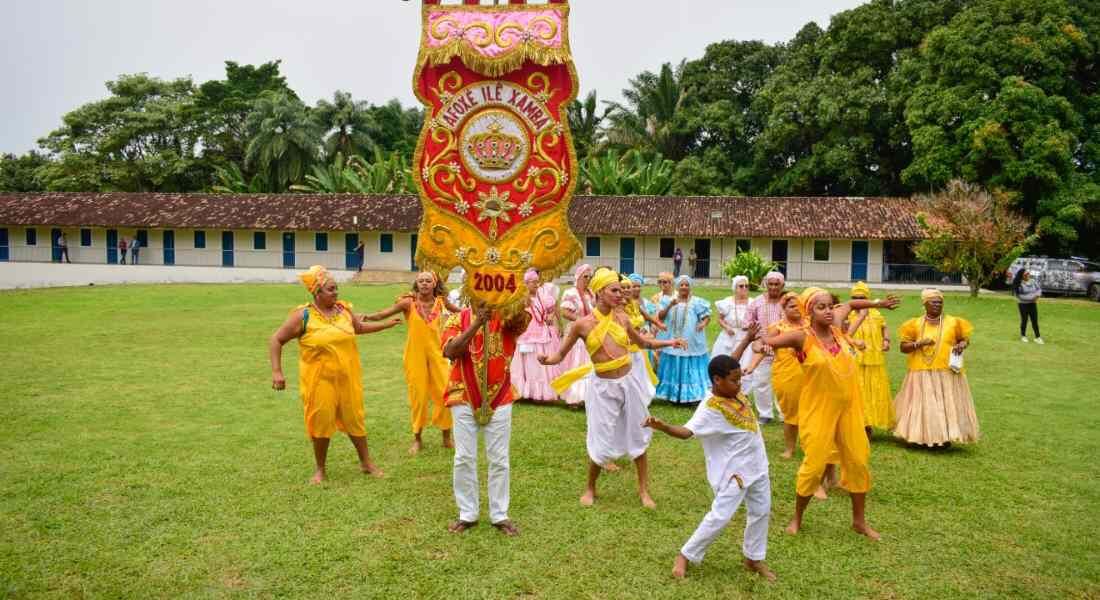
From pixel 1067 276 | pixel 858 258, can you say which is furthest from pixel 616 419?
pixel 858 258

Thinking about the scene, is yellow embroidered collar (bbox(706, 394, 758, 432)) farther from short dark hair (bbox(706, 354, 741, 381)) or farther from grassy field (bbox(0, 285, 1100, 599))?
grassy field (bbox(0, 285, 1100, 599))

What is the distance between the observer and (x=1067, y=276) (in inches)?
1023

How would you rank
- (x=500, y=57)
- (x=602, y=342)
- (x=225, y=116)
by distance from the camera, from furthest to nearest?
(x=225, y=116) → (x=602, y=342) → (x=500, y=57)

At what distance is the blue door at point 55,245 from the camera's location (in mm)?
37438

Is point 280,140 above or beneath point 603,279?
above

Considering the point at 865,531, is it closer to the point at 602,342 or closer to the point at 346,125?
the point at 602,342

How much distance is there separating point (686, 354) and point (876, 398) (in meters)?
2.32

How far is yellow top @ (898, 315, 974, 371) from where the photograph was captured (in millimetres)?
7508

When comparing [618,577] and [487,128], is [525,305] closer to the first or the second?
[487,128]

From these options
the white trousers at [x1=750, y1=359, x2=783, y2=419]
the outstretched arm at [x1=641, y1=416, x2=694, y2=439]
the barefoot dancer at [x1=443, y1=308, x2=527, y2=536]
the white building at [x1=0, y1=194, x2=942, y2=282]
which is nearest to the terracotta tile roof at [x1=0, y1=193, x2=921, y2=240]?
the white building at [x1=0, y1=194, x2=942, y2=282]

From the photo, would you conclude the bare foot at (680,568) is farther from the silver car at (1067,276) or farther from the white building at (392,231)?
the white building at (392,231)

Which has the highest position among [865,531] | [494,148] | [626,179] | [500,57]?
[626,179]

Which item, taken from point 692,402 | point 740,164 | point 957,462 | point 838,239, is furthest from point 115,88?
point 957,462

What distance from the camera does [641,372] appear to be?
6758mm
